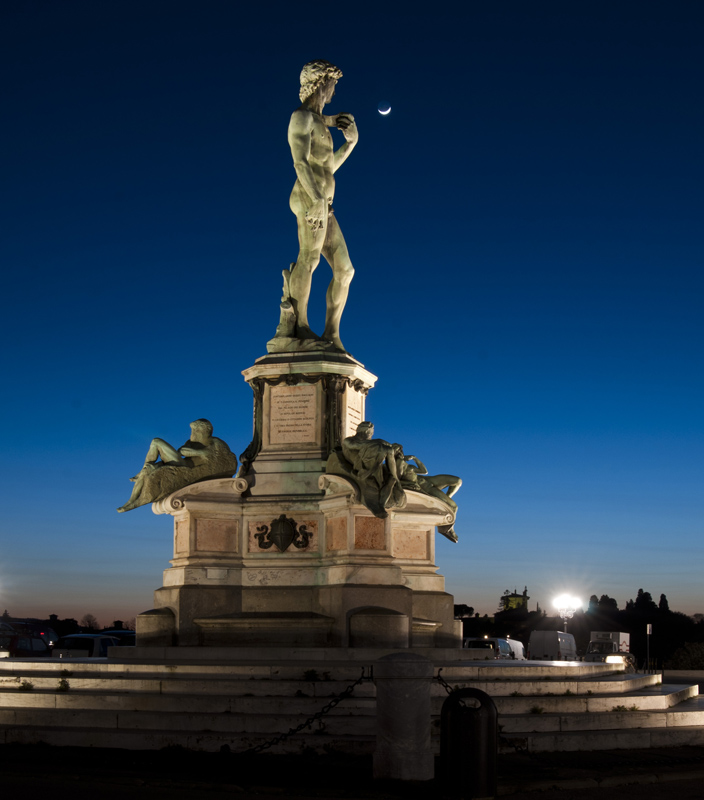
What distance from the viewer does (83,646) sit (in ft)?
92.5

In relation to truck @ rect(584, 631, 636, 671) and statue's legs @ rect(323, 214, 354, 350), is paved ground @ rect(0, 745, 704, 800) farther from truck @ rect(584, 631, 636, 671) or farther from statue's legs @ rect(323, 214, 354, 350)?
truck @ rect(584, 631, 636, 671)

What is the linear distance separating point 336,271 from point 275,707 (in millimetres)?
9280

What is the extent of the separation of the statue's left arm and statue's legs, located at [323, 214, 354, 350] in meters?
1.02

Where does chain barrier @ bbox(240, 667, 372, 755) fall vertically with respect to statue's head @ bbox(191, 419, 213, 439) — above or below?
below

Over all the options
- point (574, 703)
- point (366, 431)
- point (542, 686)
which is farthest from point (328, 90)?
point (574, 703)

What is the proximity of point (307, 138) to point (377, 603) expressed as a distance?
8108 millimetres

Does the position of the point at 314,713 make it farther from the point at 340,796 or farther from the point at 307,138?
the point at 307,138

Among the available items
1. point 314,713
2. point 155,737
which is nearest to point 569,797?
point 314,713

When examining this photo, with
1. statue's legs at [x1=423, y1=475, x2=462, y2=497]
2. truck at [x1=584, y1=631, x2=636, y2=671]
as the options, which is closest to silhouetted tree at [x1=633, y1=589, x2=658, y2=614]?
truck at [x1=584, y1=631, x2=636, y2=671]

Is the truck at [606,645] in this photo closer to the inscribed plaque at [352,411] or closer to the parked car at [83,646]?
the parked car at [83,646]

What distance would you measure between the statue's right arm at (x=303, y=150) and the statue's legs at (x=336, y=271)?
0.59 metres

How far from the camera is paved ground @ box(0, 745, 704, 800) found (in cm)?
973

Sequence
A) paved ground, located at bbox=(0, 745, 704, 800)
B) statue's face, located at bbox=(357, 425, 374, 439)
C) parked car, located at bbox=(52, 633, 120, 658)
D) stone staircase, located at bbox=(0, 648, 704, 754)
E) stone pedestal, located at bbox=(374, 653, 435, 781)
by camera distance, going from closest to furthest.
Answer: paved ground, located at bbox=(0, 745, 704, 800) < stone pedestal, located at bbox=(374, 653, 435, 781) < stone staircase, located at bbox=(0, 648, 704, 754) < statue's face, located at bbox=(357, 425, 374, 439) < parked car, located at bbox=(52, 633, 120, 658)

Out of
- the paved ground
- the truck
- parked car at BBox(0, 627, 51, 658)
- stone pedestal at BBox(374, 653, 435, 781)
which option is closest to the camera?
the paved ground
